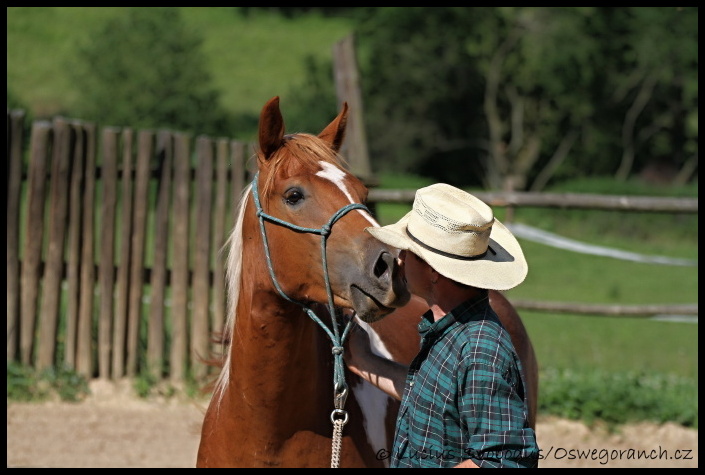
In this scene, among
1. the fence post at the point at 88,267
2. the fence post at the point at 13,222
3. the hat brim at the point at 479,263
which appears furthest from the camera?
the fence post at the point at 88,267

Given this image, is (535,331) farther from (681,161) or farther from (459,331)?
(681,161)

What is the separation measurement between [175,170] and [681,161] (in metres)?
27.6

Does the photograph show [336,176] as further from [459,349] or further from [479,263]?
[459,349]

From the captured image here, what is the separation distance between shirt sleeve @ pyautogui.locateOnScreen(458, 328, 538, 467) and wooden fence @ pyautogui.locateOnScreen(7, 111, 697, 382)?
3.97m

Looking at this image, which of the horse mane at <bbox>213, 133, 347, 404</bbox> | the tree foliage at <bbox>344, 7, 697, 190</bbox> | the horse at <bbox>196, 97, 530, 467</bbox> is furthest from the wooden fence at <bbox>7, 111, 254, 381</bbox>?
the tree foliage at <bbox>344, 7, 697, 190</bbox>

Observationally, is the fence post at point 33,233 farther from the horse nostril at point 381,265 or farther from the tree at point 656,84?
the tree at point 656,84

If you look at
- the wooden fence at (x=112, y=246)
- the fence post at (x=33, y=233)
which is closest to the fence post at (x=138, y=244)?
the wooden fence at (x=112, y=246)

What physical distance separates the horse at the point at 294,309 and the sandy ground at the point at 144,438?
2.41 m

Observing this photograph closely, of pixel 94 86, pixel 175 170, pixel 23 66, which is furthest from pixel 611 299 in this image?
pixel 23 66

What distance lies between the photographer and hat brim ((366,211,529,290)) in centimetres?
215

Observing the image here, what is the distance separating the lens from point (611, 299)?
38.1 ft

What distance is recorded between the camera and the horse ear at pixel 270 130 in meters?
2.58

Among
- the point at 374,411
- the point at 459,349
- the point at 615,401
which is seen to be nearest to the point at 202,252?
the point at 615,401

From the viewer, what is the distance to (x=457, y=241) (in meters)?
2.18
